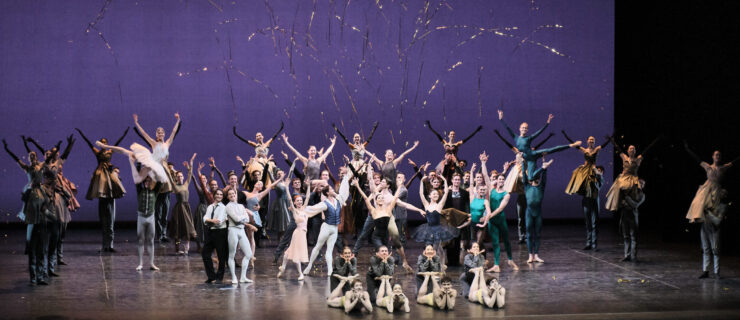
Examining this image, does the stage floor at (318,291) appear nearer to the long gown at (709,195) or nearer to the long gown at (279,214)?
the long gown at (279,214)

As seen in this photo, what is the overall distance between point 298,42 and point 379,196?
15.7 ft

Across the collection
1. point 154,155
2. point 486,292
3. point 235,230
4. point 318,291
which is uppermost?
point 154,155

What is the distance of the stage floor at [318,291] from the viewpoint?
701cm

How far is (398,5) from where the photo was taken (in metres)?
13.0

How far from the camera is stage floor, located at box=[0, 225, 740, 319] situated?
701 centimetres

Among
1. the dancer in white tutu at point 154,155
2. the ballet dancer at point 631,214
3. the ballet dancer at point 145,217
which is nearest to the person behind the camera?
the ballet dancer at point 145,217

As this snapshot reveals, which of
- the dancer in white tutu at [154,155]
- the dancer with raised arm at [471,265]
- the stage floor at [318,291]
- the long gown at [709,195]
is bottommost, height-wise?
the stage floor at [318,291]

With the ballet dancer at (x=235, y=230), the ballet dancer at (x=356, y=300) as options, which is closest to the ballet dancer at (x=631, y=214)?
the ballet dancer at (x=356, y=300)

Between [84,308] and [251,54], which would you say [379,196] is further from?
[251,54]

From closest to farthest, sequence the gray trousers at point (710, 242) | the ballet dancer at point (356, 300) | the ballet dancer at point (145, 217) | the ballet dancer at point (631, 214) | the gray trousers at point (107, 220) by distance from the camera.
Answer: the ballet dancer at point (356, 300), the gray trousers at point (710, 242), the ballet dancer at point (145, 217), the ballet dancer at point (631, 214), the gray trousers at point (107, 220)

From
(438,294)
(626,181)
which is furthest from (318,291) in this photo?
(626,181)

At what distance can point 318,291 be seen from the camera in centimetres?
801

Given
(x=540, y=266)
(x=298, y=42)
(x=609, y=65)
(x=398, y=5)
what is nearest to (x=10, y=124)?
(x=298, y=42)

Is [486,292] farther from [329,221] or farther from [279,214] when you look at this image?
[279,214]
